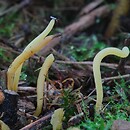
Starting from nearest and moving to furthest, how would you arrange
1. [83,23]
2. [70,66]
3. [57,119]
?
1. [57,119]
2. [70,66]
3. [83,23]

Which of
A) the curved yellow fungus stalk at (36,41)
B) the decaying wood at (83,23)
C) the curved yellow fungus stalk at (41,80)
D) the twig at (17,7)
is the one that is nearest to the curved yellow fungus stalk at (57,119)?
the curved yellow fungus stalk at (41,80)


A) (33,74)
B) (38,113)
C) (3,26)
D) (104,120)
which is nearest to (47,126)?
(38,113)

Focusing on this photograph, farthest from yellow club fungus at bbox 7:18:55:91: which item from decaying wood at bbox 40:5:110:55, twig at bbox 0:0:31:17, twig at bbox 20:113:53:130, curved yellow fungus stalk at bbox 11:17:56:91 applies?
twig at bbox 0:0:31:17

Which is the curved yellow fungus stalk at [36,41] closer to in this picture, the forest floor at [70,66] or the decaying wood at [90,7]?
the forest floor at [70,66]

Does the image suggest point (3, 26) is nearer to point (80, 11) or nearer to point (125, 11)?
point (80, 11)

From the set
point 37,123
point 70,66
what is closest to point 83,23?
point 70,66

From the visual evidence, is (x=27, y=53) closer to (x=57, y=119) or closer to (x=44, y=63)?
(x=44, y=63)

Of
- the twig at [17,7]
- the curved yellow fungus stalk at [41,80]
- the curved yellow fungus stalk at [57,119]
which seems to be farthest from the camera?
the twig at [17,7]
